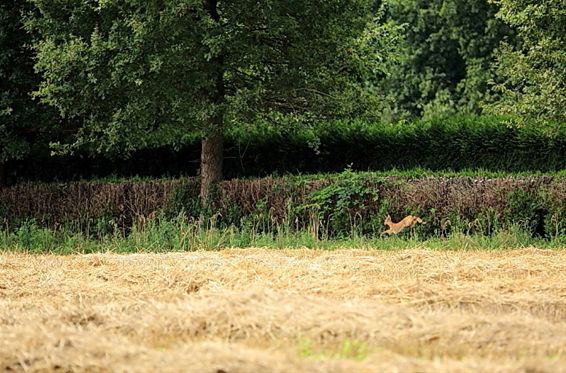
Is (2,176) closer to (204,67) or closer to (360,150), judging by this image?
(204,67)

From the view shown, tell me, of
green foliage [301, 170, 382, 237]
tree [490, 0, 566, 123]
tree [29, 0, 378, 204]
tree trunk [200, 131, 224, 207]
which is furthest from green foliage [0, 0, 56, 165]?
tree [490, 0, 566, 123]

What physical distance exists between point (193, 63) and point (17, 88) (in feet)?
14.3

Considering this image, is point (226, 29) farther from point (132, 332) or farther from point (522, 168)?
point (132, 332)

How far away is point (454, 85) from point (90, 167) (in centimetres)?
1451

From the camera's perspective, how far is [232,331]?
5793 mm

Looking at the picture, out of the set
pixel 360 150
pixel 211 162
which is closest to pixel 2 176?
pixel 211 162

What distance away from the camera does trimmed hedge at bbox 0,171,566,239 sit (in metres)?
14.1

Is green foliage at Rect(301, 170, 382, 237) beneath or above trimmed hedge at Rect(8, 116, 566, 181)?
beneath

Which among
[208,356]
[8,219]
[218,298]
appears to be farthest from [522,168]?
[208,356]

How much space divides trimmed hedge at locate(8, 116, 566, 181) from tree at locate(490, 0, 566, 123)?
3.52 feet

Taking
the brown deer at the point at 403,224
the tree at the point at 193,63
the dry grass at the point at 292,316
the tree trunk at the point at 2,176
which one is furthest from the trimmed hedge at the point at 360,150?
the dry grass at the point at 292,316

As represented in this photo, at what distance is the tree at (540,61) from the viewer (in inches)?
567

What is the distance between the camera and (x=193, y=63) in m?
15.5

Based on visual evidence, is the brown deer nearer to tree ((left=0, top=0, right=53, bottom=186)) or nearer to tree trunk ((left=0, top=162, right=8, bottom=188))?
tree ((left=0, top=0, right=53, bottom=186))
